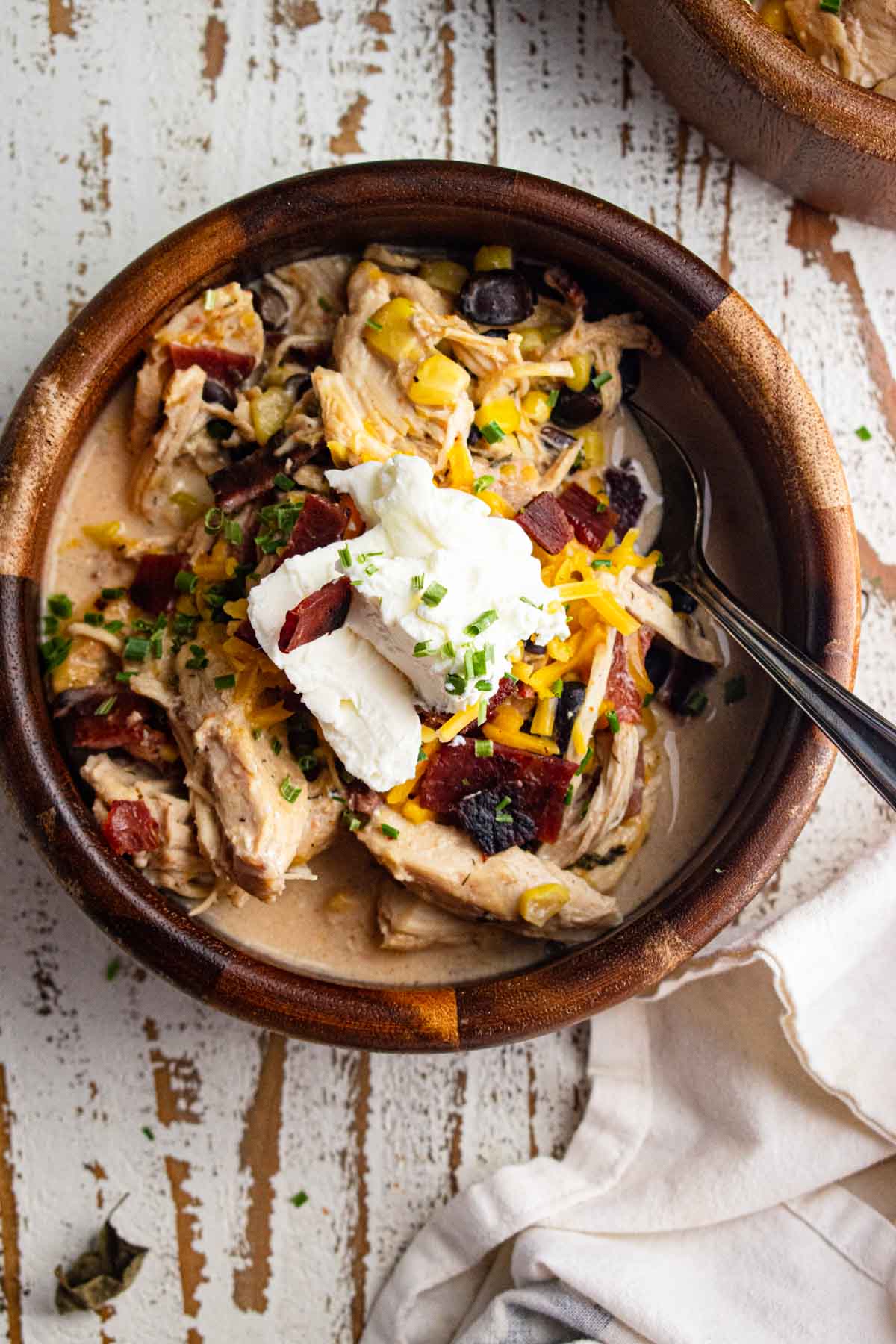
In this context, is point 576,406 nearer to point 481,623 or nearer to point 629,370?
point 629,370

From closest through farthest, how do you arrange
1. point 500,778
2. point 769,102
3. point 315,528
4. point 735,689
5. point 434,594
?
1. point 434,594
2. point 315,528
3. point 500,778
4. point 769,102
5. point 735,689

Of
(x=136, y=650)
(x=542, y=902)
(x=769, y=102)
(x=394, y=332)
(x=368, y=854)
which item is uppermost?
(x=769, y=102)

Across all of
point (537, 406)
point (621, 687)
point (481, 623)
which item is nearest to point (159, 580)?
point (481, 623)

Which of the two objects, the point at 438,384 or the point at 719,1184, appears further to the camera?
the point at 719,1184

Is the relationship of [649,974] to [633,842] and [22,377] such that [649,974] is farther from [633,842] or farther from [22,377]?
[22,377]

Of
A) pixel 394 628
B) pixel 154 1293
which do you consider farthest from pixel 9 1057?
pixel 394 628

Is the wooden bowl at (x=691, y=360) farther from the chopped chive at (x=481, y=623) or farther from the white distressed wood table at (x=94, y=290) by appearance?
the chopped chive at (x=481, y=623)

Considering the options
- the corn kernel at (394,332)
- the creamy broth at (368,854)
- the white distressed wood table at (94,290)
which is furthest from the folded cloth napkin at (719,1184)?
the corn kernel at (394,332)
